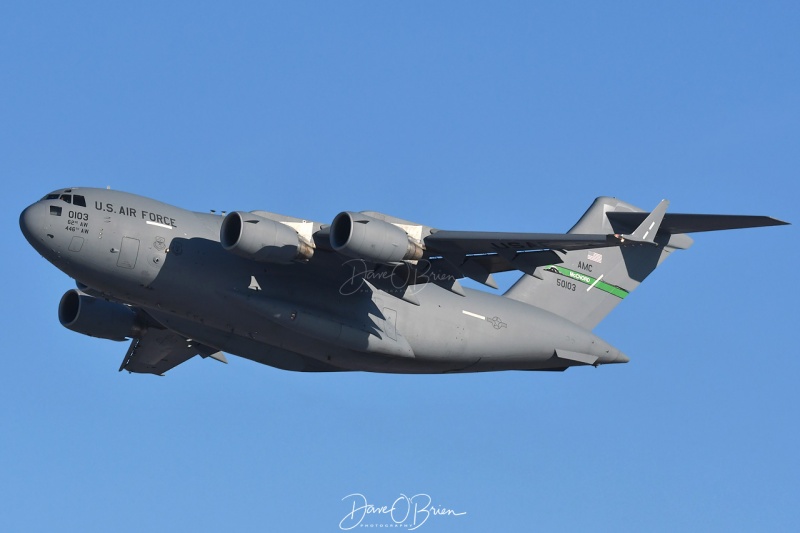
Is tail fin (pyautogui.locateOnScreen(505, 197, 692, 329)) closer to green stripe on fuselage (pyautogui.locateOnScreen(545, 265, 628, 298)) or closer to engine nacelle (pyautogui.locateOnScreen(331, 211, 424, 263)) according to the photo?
green stripe on fuselage (pyautogui.locateOnScreen(545, 265, 628, 298))

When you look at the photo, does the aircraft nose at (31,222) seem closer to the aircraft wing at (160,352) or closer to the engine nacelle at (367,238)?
the engine nacelle at (367,238)

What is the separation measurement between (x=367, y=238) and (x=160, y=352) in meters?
5.83

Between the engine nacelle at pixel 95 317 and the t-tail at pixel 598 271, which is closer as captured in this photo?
the engine nacelle at pixel 95 317

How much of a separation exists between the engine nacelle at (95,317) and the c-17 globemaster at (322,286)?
22mm

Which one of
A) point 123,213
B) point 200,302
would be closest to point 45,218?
point 123,213

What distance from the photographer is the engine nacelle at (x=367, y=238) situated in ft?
49.2

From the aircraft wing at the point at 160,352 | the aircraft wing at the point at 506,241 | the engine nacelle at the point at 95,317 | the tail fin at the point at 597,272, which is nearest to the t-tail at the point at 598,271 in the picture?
the tail fin at the point at 597,272

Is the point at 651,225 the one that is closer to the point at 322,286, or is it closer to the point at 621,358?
the point at 621,358

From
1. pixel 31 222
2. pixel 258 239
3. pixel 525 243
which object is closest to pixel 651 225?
pixel 525 243

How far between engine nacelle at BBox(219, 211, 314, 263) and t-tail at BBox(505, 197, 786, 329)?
4.71 metres

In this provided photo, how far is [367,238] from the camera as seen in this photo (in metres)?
15.0

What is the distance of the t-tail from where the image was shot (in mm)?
19203

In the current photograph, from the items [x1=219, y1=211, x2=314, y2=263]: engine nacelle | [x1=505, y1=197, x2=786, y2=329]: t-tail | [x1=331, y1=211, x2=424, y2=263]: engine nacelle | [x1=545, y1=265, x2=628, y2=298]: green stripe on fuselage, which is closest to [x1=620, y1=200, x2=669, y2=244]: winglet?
[x1=505, y1=197, x2=786, y2=329]: t-tail

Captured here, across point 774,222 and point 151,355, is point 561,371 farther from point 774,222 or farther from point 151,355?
point 151,355
